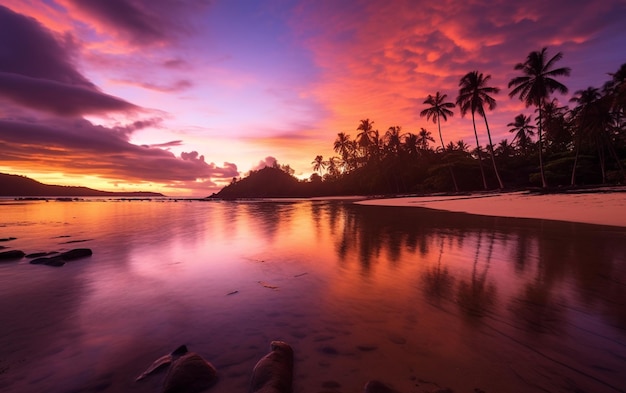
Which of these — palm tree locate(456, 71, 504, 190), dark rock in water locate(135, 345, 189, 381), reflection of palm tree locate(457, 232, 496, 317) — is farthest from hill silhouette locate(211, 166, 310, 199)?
dark rock in water locate(135, 345, 189, 381)

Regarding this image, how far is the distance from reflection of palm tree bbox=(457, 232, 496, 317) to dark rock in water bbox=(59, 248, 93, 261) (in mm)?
9970

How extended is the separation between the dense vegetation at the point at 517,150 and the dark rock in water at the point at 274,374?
118 feet

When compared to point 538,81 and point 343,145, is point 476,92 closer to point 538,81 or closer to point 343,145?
point 538,81

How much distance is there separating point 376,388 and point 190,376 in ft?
5.46

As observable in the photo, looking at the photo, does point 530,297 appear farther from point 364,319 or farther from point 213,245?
point 213,245

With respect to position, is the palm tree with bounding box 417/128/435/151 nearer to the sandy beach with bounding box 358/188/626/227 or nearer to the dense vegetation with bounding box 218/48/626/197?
the dense vegetation with bounding box 218/48/626/197

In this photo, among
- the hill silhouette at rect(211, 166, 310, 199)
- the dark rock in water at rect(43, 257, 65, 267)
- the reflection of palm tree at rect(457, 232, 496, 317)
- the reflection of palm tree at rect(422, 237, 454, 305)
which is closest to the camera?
the reflection of palm tree at rect(457, 232, 496, 317)

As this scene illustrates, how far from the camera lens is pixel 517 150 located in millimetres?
53688

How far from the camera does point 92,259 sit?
312 inches

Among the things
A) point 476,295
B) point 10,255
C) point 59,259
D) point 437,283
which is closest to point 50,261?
point 59,259

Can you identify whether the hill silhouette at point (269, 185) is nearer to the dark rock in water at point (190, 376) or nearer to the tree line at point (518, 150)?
the tree line at point (518, 150)

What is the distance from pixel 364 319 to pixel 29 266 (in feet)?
28.7

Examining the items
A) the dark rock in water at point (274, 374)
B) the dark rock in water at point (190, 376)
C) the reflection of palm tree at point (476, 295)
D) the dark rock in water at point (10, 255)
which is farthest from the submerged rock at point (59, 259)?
the reflection of palm tree at point (476, 295)

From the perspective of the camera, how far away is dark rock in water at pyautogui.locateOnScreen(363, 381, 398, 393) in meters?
2.27
